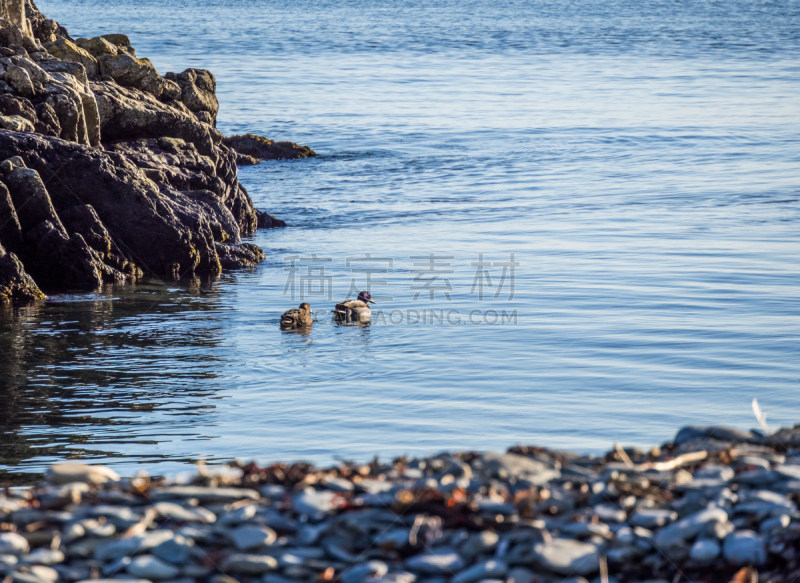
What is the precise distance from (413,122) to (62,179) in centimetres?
2187

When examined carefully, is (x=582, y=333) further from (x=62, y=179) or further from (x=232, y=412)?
(x=62, y=179)

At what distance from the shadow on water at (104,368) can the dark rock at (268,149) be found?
15.5m

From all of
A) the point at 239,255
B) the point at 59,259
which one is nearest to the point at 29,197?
the point at 59,259

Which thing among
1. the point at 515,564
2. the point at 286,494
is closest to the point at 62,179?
the point at 286,494

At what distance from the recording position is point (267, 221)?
19.3 meters

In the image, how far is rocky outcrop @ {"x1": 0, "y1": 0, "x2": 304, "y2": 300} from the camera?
13.1m

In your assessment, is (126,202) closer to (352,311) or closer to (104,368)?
(352,311)

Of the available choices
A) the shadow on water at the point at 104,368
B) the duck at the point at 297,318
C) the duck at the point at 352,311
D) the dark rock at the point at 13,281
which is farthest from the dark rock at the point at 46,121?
the duck at the point at 352,311

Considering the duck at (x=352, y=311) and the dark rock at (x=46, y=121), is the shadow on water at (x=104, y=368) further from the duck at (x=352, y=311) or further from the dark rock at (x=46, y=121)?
the dark rock at (x=46, y=121)

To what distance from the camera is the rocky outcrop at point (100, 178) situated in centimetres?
1307

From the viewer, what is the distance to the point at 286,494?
4.51m

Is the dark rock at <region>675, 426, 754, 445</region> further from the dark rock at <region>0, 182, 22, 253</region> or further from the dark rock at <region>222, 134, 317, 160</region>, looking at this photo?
the dark rock at <region>222, 134, 317, 160</region>

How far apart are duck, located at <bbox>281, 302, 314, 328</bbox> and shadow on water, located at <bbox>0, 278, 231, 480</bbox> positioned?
833 mm

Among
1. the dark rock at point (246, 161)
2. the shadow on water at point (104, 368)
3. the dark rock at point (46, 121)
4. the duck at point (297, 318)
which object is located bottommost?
the shadow on water at point (104, 368)
